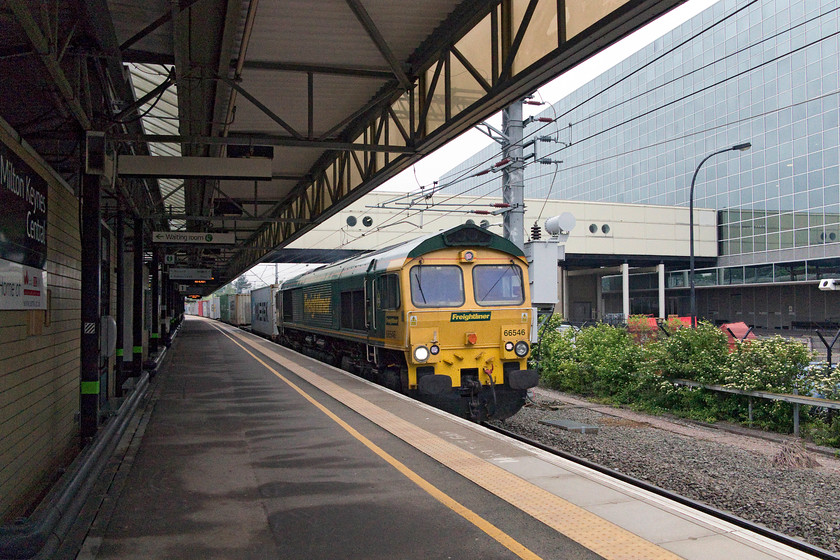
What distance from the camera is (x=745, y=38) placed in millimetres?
40250

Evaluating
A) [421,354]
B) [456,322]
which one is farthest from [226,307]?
[421,354]

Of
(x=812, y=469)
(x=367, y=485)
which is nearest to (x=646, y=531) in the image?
(x=367, y=485)

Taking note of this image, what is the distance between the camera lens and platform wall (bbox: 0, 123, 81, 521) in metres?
6.20

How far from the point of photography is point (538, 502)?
584cm

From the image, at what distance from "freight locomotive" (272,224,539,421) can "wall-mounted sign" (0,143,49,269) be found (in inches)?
230

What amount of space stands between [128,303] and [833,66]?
1368 inches

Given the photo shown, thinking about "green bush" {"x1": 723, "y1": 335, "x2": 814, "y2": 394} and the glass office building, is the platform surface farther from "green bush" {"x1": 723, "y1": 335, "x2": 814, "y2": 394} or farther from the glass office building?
the glass office building

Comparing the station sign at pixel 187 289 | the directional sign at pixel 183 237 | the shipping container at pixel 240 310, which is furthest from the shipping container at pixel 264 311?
the directional sign at pixel 183 237

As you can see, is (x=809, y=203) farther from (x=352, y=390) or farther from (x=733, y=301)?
(x=352, y=390)

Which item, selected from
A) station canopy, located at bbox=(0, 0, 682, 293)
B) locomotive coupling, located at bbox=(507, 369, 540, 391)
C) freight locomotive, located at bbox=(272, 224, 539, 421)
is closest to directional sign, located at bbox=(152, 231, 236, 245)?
station canopy, located at bbox=(0, 0, 682, 293)

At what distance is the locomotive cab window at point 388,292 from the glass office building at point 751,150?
64.5 feet

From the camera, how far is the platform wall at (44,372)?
6.20 meters

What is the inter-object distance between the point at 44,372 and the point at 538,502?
5.66m

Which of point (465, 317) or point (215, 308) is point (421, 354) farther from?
point (215, 308)
